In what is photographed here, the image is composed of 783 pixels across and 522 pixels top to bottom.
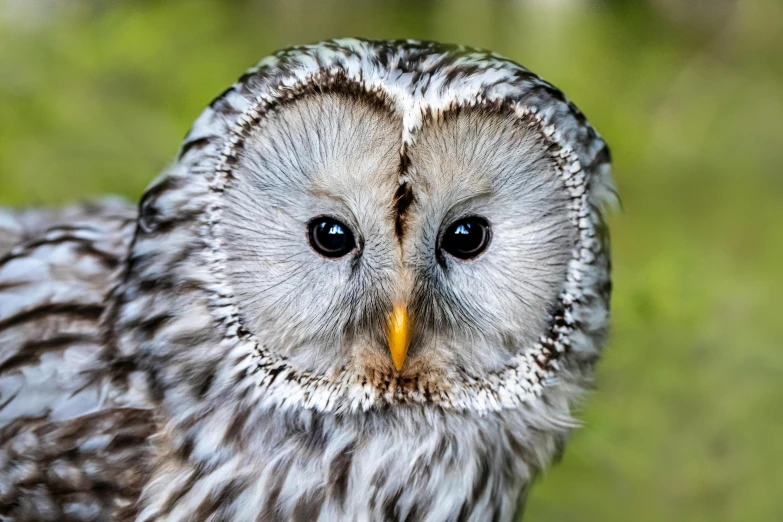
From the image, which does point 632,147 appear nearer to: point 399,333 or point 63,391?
point 399,333

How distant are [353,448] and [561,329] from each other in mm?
384

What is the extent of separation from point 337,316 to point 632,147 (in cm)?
262

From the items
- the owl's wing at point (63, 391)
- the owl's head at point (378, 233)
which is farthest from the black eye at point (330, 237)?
the owl's wing at point (63, 391)

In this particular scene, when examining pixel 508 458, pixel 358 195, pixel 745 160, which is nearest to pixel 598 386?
pixel 508 458

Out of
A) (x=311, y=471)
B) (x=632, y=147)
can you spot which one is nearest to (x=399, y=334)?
(x=311, y=471)

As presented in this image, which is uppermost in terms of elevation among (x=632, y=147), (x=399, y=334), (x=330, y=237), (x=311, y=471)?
(x=632, y=147)

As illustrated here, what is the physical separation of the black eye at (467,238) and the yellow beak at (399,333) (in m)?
0.12

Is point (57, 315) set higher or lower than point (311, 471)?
higher

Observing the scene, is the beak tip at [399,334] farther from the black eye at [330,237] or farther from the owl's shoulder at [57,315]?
the owl's shoulder at [57,315]

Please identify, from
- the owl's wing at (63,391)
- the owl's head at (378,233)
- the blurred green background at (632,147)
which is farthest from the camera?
the blurred green background at (632,147)

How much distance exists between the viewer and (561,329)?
1.38 meters

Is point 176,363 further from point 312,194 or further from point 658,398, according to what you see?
point 658,398

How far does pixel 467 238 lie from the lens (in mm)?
1245

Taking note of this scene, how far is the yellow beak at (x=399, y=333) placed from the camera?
1199 mm
